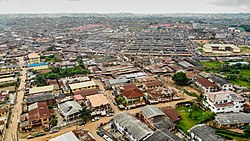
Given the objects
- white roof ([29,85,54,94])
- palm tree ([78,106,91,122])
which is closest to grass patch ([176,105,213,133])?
palm tree ([78,106,91,122])

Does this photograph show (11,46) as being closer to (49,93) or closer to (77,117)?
(49,93)

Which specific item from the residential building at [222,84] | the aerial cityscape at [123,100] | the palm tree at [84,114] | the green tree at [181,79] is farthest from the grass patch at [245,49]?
the palm tree at [84,114]

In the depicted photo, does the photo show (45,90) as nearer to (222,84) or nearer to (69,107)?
(69,107)

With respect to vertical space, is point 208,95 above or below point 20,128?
above

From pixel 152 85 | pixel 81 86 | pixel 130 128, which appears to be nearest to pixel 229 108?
pixel 152 85

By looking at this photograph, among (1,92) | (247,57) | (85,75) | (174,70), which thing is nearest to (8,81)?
(1,92)

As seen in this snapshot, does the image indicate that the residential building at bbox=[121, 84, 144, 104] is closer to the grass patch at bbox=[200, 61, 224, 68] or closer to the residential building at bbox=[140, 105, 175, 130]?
the residential building at bbox=[140, 105, 175, 130]
